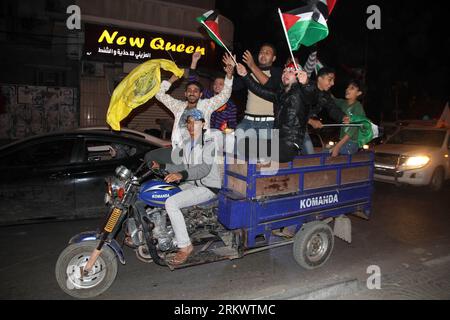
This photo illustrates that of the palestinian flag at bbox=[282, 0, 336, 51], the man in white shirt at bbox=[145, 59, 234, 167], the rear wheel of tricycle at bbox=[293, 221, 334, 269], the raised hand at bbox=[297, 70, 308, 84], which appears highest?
the palestinian flag at bbox=[282, 0, 336, 51]

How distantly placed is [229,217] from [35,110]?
42.4ft

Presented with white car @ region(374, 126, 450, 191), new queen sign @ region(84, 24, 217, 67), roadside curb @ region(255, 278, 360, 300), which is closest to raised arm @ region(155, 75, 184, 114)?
roadside curb @ region(255, 278, 360, 300)

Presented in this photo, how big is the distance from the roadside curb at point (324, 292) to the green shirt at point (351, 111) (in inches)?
79.0

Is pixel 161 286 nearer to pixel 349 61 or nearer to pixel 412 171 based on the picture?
pixel 412 171

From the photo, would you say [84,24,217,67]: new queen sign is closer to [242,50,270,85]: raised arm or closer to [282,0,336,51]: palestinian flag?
[242,50,270,85]: raised arm

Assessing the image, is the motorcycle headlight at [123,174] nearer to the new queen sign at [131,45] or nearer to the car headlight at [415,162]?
the car headlight at [415,162]

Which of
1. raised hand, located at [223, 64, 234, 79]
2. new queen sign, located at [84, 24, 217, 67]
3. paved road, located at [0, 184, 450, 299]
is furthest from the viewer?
new queen sign, located at [84, 24, 217, 67]

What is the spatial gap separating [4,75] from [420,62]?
25.2m

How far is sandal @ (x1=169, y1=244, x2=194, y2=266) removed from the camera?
3.98 m

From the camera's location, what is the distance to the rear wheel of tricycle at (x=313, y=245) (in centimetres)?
457

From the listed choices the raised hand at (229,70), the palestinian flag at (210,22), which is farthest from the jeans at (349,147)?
the palestinian flag at (210,22)

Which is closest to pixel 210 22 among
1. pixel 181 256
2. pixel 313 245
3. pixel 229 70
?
pixel 229 70

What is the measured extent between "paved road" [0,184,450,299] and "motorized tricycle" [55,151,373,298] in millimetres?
322

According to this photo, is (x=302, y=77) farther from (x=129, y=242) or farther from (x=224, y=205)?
(x=129, y=242)
